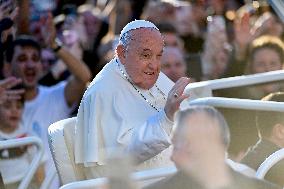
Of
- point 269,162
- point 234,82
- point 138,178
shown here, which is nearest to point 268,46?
point 234,82

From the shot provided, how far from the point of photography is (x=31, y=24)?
10781 mm

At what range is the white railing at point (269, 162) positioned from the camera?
18.2 feet

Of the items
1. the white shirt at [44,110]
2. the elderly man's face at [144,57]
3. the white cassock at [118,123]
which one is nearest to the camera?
the white cassock at [118,123]

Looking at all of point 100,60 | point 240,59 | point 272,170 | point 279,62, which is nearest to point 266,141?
point 272,170

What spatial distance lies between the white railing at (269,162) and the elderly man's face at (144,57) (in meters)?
0.84

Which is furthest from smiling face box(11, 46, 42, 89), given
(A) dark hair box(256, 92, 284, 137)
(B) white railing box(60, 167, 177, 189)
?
(B) white railing box(60, 167, 177, 189)

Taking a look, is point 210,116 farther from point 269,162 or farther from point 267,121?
point 267,121

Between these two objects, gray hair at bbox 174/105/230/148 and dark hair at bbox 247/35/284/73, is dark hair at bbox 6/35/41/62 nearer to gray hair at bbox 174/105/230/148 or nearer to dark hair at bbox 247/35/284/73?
dark hair at bbox 247/35/284/73

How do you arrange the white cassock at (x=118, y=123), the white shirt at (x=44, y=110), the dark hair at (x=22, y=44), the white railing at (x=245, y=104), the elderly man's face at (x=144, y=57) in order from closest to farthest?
the white cassock at (x=118, y=123), the white railing at (x=245, y=104), the elderly man's face at (x=144, y=57), the white shirt at (x=44, y=110), the dark hair at (x=22, y=44)

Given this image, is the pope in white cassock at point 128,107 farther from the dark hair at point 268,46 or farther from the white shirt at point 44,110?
the white shirt at point 44,110

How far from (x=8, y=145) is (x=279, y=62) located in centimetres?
238

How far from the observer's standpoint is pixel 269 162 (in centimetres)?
558

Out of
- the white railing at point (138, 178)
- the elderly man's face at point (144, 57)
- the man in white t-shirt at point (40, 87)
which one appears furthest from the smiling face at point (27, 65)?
the white railing at point (138, 178)

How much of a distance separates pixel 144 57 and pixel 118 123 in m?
0.37
